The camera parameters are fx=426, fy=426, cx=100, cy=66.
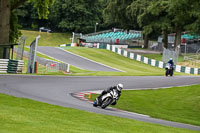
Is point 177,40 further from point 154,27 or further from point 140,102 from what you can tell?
Answer: point 140,102

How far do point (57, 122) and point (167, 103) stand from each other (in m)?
10.2

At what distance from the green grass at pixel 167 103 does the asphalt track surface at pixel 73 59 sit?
762 inches

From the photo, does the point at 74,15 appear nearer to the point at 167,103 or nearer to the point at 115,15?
the point at 115,15

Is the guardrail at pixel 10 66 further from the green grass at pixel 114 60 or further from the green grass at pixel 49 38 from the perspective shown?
the green grass at pixel 49 38

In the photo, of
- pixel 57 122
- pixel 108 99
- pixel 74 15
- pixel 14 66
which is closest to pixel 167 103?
pixel 108 99

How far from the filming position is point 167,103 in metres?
20.2

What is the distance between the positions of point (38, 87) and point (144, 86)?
297 inches

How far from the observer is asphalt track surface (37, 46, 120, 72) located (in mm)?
44031

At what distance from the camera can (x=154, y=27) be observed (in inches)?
2243

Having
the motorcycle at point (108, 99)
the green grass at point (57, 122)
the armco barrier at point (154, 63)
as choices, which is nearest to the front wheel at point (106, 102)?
the motorcycle at point (108, 99)

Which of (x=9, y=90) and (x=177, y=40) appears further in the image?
(x=177, y=40)

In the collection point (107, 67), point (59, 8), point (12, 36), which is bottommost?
point (107, 67)

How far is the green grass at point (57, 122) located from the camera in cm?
973

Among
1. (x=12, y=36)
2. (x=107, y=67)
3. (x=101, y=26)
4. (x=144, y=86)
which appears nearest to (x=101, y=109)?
(x=144, y=86)
